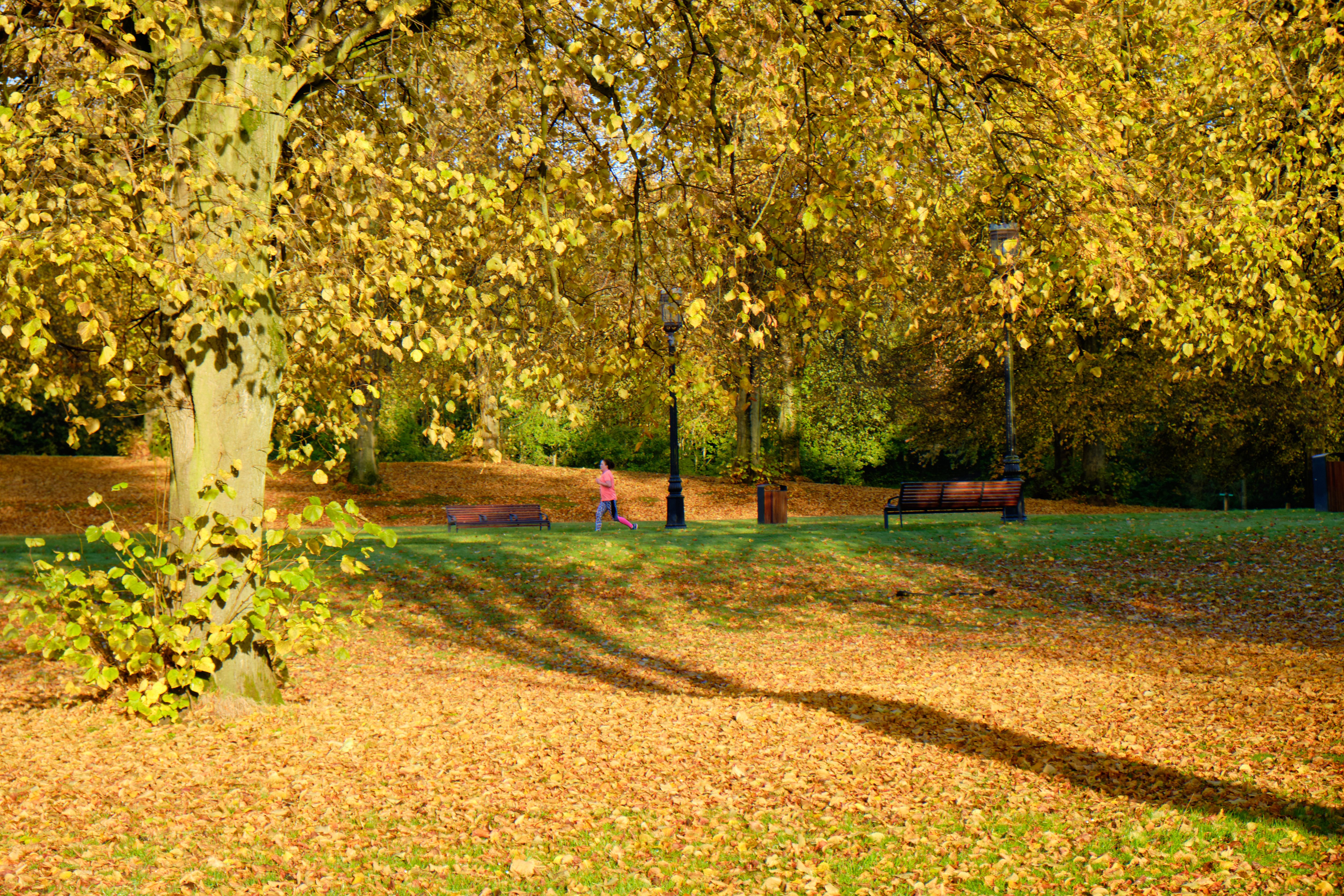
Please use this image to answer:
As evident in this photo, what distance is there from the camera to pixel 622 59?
7688 mm

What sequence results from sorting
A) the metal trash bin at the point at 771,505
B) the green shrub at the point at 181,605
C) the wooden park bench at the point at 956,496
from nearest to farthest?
the green shrub at the point at 181,605, the wooden park bench at the point at 956,496, the metal trash bin at the point at 771,505

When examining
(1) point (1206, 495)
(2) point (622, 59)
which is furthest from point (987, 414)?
(2) point (622, 59)

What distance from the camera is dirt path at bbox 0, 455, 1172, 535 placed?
79.0 ft

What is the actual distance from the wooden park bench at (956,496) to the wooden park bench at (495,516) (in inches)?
229

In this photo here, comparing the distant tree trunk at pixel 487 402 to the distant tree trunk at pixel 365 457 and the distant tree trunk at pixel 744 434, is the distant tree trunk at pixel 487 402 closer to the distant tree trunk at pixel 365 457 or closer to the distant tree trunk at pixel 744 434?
the distant tree trunk at pixel 365 457

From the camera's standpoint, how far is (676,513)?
63.8ft

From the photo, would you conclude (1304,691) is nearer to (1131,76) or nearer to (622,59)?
(622,59)

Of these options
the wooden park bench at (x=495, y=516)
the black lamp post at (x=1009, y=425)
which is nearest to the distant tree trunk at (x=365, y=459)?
the wooden park bench at (x=495, y=516)

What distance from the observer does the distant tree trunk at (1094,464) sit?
95.8 feet

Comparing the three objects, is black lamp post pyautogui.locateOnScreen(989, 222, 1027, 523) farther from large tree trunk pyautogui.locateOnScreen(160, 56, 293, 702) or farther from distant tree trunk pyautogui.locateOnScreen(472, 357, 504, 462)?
large tree trunk pyautogui.locateOnScreen(160, 56, 293, 702)

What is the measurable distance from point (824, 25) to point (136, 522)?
65.3 ft

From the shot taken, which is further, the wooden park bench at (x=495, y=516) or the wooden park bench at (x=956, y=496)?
the wooden park bench at (x=495, y=516)

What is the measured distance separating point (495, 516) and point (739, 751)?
39.5 ft

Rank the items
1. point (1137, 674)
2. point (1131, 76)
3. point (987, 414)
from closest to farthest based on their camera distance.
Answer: point (1137, 674) < point (1131, 76) < point (987, 414)
